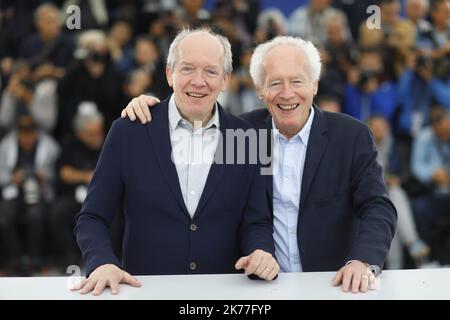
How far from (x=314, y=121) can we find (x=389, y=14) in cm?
308

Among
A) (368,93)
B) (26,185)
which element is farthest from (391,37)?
(26,185)

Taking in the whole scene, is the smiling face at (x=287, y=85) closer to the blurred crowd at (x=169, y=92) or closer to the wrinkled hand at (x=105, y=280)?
the wrinkled hand at (x=105, y=280)

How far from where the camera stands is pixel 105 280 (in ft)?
Result: 6.25

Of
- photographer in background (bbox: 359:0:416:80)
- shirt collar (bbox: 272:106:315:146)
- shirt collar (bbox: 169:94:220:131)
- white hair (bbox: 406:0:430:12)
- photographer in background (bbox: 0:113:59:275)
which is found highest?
white hair (bbox: 406:0:430:12)

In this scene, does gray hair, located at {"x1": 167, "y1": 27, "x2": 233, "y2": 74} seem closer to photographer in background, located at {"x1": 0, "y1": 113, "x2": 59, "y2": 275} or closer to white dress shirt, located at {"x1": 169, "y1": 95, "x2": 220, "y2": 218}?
white dress shirt, located at {"x1": 169, "y1": 95, "x2": 220, "y2": 218}

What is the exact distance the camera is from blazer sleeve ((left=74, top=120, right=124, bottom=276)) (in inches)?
81.0

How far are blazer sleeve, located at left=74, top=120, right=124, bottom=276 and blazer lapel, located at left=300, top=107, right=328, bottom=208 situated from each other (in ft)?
1.88

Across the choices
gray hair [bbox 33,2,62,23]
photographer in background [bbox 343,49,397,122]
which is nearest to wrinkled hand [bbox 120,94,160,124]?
photographer in background [bbox 343,49,397,122]

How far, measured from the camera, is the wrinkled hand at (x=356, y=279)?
6.30ft

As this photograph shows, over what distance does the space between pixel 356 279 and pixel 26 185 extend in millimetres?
3405

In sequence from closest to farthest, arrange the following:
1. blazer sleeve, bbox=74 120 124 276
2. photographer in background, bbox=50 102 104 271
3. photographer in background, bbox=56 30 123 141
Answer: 1. blazer sleeve, bbox=74 120 124 276
2. photographer in background, bbox=50 102 104 271
3. photographer in background, bbox=56 30 123 141

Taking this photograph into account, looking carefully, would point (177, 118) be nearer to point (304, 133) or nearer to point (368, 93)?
point (304, 133)

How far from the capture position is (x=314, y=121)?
2.49 metres
